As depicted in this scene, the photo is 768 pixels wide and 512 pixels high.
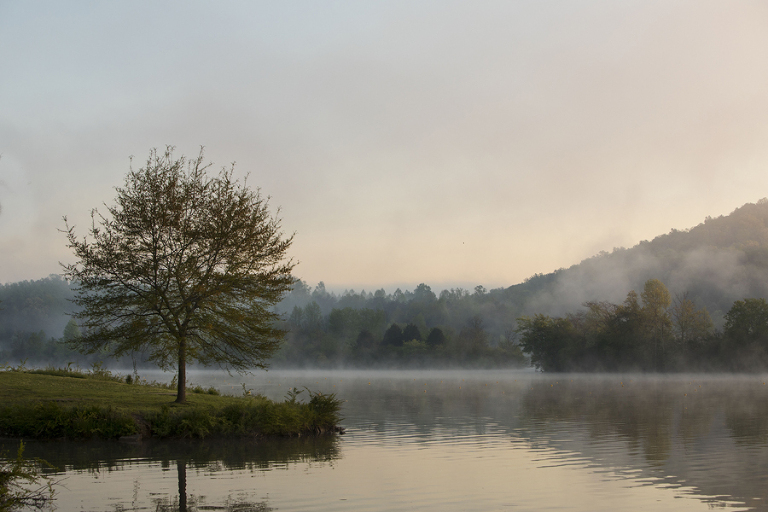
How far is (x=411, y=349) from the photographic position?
5591 inches

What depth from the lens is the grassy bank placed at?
22.2m

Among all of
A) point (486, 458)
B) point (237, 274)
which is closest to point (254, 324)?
point (237, 274)

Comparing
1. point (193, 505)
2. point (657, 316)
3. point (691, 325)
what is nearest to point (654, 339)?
point (657, 316)

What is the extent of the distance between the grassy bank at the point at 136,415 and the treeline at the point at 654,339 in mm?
87351

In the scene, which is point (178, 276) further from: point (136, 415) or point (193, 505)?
point (193, 505)

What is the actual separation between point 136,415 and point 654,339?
95297 mm

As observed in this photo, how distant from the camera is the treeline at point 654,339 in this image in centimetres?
9550

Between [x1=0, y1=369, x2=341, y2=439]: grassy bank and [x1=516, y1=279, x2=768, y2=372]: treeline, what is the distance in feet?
287

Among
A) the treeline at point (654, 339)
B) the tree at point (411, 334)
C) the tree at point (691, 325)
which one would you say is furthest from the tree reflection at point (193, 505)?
the tree at point (411, 334)

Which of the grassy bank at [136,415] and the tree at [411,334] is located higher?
the tree at [411,334]

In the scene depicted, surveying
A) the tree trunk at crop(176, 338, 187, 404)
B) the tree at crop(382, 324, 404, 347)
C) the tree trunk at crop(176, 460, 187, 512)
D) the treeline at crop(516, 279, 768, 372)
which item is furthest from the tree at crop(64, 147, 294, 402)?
the tree at crop(382, 324, 404, 347)

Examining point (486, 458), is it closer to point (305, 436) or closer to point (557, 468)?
point (557, 468)

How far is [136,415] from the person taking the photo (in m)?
23.4

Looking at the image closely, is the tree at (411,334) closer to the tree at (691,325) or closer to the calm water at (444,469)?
the tree at (691,325)
